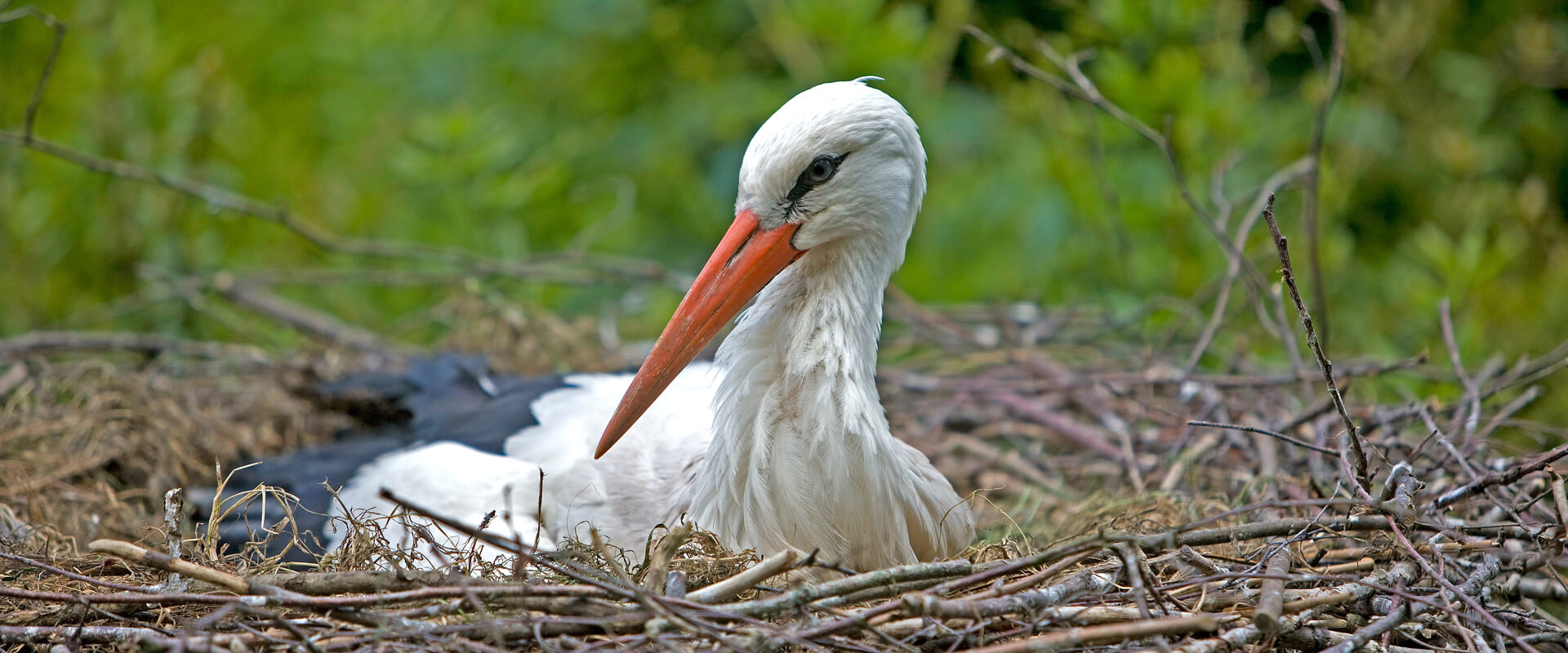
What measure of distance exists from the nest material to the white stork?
112 millimetres

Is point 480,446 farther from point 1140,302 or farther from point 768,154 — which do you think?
point 1140,302

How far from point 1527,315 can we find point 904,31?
200 cm

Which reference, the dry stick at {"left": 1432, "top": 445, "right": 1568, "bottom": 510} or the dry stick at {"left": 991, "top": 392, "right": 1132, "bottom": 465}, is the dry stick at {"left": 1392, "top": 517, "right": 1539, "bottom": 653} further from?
the dry stick at {"left": 991, "top": 392, "right": 1132, "bottom": 465}

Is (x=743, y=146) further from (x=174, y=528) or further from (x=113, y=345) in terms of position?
(x=174, y=528)

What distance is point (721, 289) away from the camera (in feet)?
5.68

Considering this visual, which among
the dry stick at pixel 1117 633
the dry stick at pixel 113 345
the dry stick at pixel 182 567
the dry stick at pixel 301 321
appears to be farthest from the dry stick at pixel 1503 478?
the dry stick at pixel 113 345

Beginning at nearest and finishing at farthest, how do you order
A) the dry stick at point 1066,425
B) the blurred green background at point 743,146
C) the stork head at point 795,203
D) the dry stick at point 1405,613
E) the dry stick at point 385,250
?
the dry stick at point 1405,613, the stork head at point 795,203, the dry stick at point 1066,425, the dry stick at point 385,250, the blurred green background at point 743,146

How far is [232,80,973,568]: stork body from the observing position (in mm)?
1693

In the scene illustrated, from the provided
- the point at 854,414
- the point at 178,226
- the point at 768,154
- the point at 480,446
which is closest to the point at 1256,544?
the point at 854,414

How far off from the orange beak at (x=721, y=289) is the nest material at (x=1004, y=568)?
0.29 meters

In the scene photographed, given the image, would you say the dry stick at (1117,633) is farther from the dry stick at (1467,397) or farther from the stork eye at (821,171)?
the dry stick at (1467,397)

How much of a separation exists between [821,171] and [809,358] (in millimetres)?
292

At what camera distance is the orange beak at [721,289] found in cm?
170

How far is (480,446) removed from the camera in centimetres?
225
